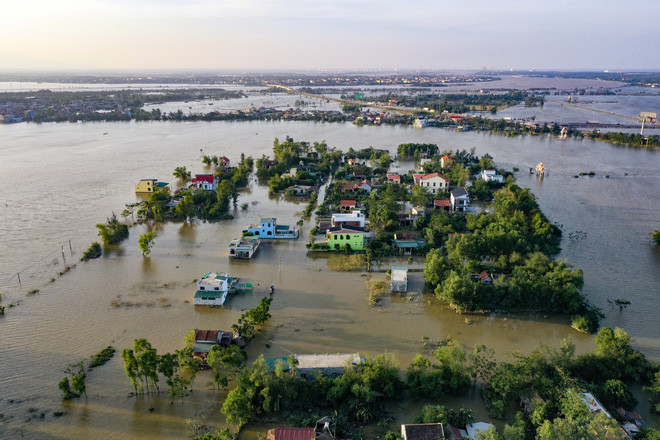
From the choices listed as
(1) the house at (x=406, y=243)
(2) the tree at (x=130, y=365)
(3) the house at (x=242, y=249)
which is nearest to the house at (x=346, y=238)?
(1) the house at (x=406, y=243)

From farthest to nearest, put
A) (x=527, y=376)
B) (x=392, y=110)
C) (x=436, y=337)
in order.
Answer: (x=392, y=110) → (x=436, y=337) → (x=527, y=376)

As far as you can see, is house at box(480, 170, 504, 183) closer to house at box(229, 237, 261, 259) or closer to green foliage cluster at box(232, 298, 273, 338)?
house at box(229, 237, 261, 259)

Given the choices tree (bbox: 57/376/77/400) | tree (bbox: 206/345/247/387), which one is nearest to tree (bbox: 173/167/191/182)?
tree (bbox: 57/376/77/400)

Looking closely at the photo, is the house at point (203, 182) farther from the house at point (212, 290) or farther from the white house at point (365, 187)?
the house at point (212, 290)

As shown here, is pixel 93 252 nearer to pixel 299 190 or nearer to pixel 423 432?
pixel 299 190

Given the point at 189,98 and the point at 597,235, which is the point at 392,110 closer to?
the point at 189,98

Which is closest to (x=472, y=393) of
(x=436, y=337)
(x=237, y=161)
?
(x=436, y=337)
